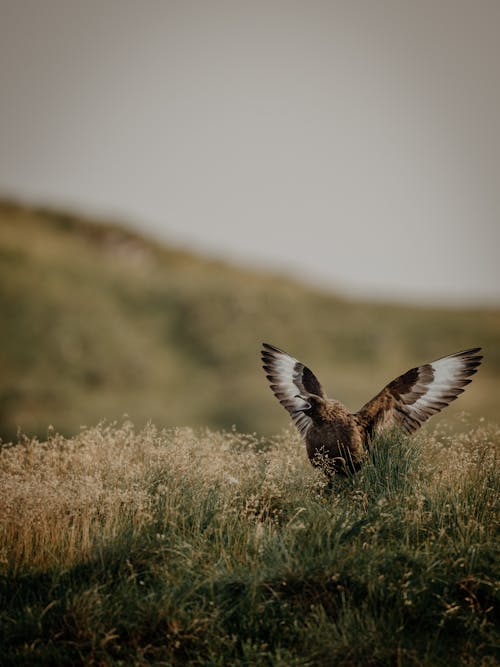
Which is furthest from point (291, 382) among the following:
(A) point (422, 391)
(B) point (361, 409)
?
(A) point (422, 391)

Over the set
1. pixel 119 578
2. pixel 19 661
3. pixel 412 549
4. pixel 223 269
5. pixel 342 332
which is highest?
pixel 223 269

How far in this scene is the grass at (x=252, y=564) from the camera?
414 centimetres

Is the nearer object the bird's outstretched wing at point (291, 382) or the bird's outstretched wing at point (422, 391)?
the bird's outstretched wing at point (422, 391)

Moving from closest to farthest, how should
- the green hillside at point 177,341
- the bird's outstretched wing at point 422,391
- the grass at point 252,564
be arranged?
the grass at point 252,564 < the bird's outstretched wing at point 422,391 < the green hillside at point 177,341

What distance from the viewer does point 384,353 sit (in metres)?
41.8

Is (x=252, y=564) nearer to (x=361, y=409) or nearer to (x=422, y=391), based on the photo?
(x=361, y=409)

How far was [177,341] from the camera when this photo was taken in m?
44.0

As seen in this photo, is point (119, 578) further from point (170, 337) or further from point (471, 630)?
point (170, 337)

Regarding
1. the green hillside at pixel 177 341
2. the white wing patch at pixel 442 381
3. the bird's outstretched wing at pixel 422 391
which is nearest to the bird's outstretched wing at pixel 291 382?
the bird's outstretched wing at pixel 422 391

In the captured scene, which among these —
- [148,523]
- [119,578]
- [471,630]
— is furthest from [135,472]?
[471,630]

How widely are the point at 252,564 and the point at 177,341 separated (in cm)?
3986

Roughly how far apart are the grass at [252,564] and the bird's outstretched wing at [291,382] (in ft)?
1.77

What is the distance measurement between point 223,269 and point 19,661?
56697 millimetres

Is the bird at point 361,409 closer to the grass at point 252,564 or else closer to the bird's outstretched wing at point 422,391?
the bird's outstretched wing at point 422,391
